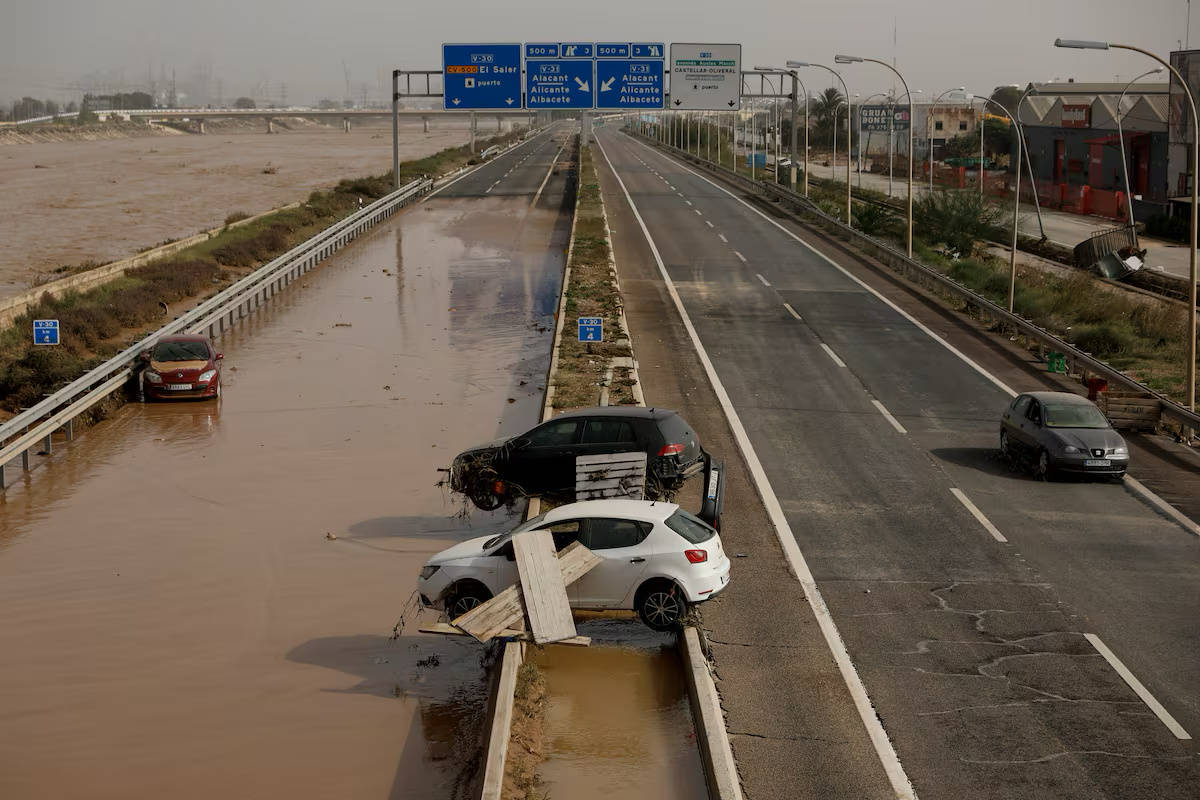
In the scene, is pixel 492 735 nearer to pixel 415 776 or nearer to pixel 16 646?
pixel 415 776

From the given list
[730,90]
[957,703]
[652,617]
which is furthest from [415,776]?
[730,90]

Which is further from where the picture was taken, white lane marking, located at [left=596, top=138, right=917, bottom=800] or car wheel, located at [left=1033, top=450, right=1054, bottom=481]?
car wheel, located at [left=1033, top=450, right=1054, bottom=481]

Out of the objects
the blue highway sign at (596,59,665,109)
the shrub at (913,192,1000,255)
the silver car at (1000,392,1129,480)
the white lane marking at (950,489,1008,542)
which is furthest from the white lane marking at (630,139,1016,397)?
the white lane marking at (950,489,1008,542)

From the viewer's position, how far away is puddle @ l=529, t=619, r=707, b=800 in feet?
39.8

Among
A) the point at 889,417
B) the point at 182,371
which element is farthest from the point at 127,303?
the point at 889,417

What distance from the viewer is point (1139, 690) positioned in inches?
538

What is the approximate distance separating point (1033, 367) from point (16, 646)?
2439 centimetres

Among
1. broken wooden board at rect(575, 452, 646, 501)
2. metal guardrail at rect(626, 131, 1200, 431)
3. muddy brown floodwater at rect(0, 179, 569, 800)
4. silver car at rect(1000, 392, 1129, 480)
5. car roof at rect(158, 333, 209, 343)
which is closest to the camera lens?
muddy brown floodwater at rect(0, 179, 569, 800)

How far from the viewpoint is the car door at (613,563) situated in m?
15.3

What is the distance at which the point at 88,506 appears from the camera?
883 inches

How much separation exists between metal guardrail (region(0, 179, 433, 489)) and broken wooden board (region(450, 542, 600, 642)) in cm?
1258

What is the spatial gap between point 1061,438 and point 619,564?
10578mm

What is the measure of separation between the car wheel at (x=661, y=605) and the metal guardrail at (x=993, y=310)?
14.6 metres

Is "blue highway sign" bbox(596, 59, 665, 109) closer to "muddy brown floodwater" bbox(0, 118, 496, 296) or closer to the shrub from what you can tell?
the shrub
